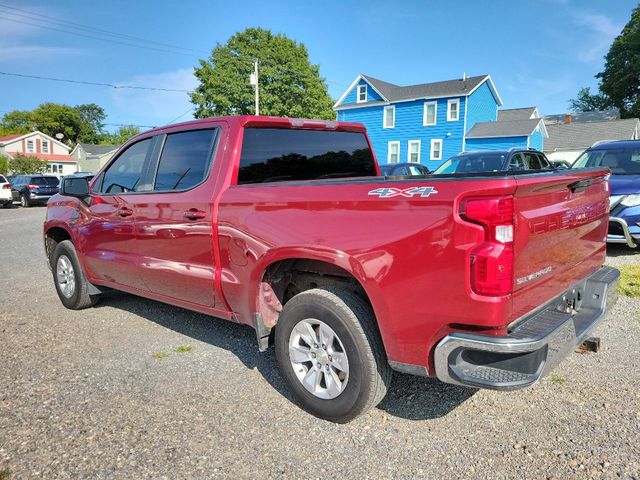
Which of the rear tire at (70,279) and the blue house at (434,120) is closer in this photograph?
the rear tire at (70,279)

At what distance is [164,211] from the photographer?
→ 12.8 feet

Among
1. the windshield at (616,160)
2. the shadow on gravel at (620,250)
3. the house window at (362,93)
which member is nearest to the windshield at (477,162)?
the windshield at (616,160)

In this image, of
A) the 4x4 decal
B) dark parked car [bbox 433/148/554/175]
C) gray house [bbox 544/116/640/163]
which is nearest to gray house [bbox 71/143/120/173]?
gray house [bbox 544/116/640/163]

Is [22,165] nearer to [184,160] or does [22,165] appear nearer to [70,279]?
[70,279]

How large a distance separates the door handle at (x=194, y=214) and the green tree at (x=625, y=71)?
51.7 m

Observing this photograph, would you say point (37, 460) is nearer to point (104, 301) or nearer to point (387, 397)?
point (387, 397)

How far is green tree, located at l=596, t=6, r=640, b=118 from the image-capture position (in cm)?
4419

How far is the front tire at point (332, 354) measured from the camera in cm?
273

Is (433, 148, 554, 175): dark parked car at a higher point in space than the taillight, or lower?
higher

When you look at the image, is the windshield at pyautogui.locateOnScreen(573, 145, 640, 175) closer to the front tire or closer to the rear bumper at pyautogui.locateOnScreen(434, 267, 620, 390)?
the rear bumper at pyautogui.locateOnScreen(434, 267, 620, 390)

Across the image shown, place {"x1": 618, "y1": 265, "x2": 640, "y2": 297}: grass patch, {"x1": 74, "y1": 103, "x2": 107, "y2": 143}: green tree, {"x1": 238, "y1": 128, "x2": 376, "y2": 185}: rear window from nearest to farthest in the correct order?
{"x1": 238, "y1": 128, "x2": 376, "y2": 185}: rear window → {"x1": 618, "y1": 265, "x2": 640, "y2": 297}: grass patch → {"x1": 74, "y1": 103, "x2": 107, "y2": 143}: green tree

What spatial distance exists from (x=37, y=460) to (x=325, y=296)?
5.99 feet

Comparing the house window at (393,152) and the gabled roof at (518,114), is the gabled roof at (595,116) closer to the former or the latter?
the gabled roof at (518,114)

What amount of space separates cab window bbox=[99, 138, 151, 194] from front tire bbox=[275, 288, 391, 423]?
2.15 m
